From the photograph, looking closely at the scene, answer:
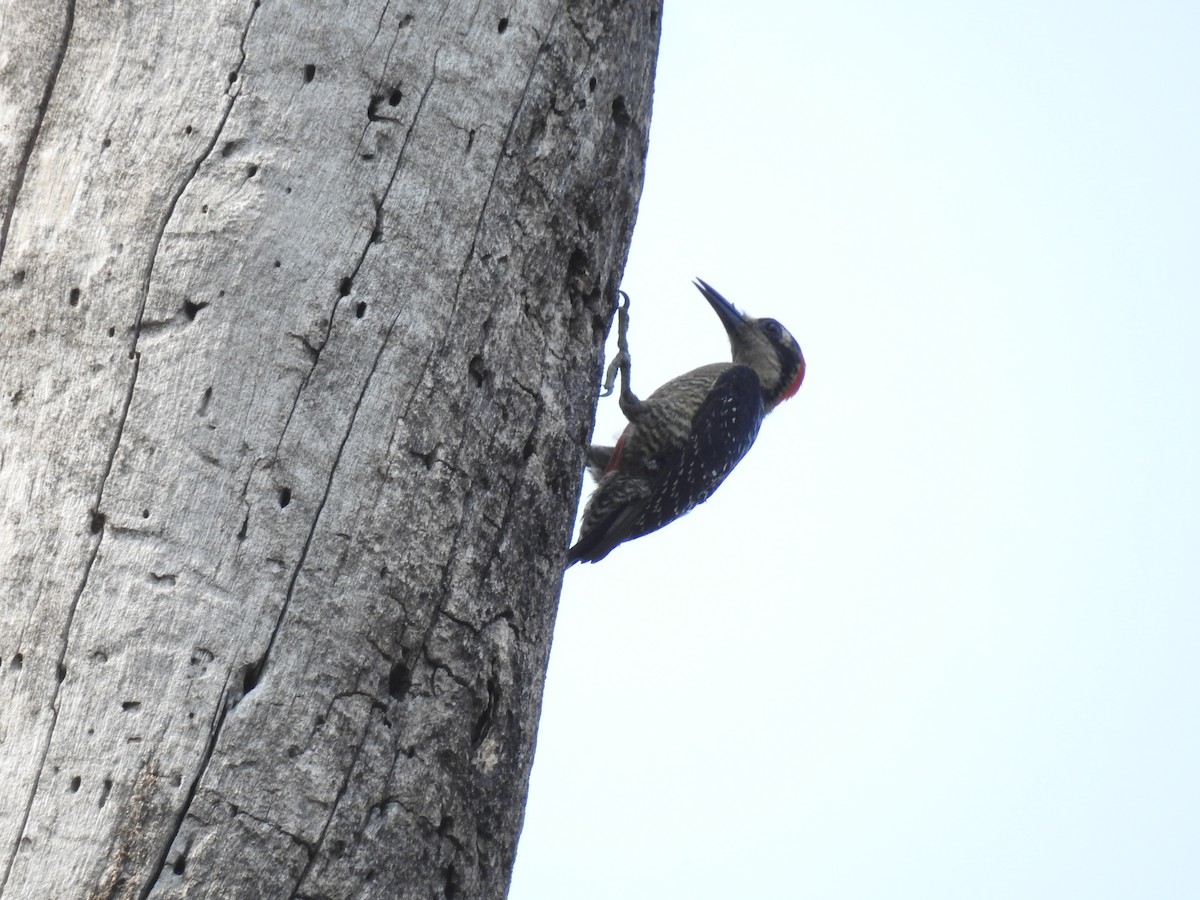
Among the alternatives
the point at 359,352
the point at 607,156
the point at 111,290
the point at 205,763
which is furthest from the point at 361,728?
the point at 607,156

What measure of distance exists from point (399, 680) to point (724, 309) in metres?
4.72

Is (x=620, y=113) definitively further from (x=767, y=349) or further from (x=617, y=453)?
(x=767, y=349)

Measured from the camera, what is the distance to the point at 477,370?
2559 mm

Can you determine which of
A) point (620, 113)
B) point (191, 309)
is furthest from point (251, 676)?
point (620, 113)

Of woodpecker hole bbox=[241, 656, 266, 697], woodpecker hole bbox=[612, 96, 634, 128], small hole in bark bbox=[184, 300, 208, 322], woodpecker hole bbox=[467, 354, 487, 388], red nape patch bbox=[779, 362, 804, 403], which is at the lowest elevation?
woodpecker hole bbox=[241, 656, 266, 697]

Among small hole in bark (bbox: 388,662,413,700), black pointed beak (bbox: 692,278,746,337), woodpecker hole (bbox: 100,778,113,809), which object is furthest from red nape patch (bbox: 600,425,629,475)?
woodpecker hole (bbox: 100,778,113,809)

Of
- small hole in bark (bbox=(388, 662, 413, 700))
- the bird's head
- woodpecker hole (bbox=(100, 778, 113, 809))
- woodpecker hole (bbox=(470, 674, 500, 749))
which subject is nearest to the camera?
woodpecker hole (bbox=(100, 778, 113, 809))

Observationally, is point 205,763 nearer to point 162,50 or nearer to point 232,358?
point 232,358

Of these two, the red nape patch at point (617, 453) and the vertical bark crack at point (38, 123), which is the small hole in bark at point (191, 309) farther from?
the red nape patch at point (617, 453)

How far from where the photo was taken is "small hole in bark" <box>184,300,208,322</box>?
2.38 metres

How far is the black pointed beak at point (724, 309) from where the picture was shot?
22.2ft

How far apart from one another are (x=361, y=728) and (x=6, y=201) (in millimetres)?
1154

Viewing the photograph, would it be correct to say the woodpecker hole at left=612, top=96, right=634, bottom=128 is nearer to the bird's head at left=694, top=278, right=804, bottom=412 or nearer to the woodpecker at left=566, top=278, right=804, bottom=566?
the woodpecker at left=566, top=278, right=804, bottom=566

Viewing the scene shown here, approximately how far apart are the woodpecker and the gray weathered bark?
2329 millimetres
